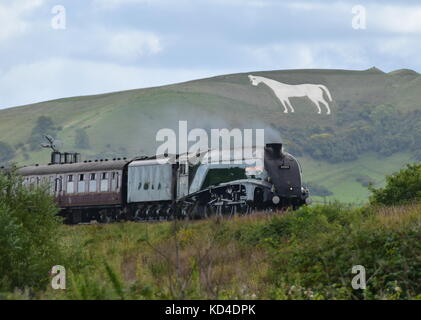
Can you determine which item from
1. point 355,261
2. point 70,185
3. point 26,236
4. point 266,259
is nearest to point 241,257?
point 266,259

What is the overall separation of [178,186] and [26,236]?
51.2 ft

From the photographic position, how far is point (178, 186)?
3975 cm

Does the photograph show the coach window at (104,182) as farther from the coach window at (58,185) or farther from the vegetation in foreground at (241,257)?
the vegetation in foreground at (241,257)

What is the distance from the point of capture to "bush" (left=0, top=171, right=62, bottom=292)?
23.1 meters

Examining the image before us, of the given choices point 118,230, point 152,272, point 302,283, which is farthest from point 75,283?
point 118,230

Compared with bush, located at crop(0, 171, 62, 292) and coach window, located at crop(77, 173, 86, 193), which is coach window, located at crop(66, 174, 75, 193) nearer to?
coach window, located at crop(77, 173, 86, 193)

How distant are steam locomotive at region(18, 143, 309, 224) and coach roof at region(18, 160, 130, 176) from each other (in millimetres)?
57

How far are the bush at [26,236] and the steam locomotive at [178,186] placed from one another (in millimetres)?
2696

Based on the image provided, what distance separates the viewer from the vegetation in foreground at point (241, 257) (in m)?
16.0

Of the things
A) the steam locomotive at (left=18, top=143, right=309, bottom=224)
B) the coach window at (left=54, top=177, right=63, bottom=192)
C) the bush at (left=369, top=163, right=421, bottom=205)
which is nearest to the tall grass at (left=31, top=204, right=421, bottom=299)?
the steam locomotive at (left=18, top=143, right=309, bottom=224)

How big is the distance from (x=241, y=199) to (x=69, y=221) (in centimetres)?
1623
